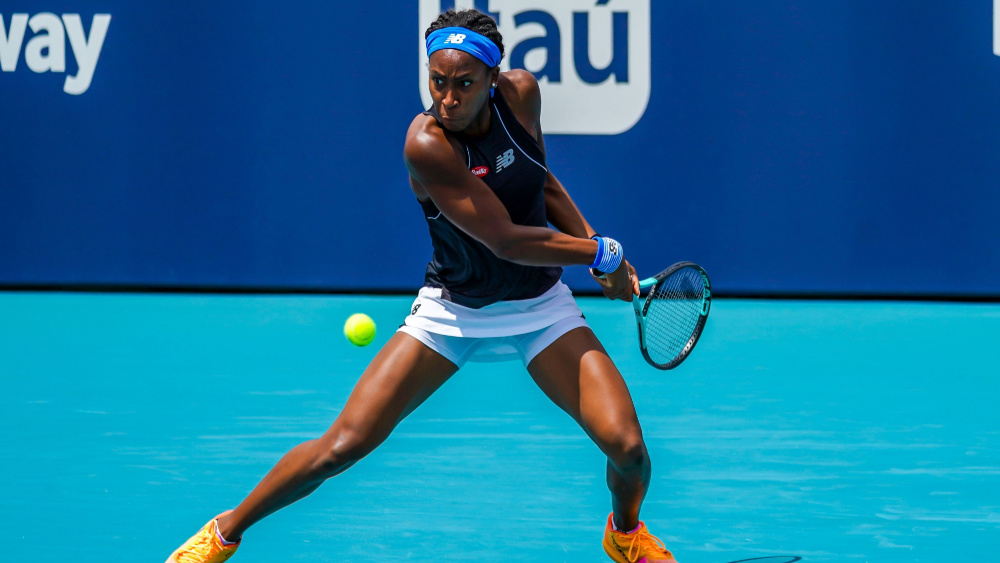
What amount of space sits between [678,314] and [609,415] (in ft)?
2.84

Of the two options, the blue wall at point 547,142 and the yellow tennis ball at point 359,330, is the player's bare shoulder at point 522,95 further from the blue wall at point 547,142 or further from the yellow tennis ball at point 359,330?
the blue wall at point 547,142

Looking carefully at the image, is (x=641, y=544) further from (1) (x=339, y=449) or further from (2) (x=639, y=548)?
(1) (x=339, y=449)

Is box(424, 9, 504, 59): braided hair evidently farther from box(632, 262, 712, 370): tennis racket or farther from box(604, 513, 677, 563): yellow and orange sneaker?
box(604, 513, 677, 563): yellow and orange sneaker

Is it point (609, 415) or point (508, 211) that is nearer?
point (609, 415)

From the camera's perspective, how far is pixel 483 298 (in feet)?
10.8

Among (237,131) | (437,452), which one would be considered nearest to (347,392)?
(437,452)

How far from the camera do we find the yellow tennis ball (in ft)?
21.5

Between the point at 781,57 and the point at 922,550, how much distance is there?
5343 mm

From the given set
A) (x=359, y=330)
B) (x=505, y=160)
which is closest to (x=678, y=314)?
(x=505, y=160)

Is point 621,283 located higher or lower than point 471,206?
lower

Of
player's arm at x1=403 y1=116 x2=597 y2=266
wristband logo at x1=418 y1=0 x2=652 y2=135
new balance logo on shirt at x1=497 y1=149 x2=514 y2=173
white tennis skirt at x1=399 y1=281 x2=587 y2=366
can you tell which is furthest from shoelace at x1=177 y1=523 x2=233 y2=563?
wristband logo at x1=418 y1=0 x2=652 y2=135

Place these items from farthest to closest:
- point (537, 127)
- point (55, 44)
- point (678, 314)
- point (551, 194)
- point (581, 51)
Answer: point (55, 44) → point (581, 51) → point (678, 314) → point (551, 194) → point (537, 127)

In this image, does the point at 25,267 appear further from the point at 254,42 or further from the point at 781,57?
the point at 781,57

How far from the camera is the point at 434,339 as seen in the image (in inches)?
128
